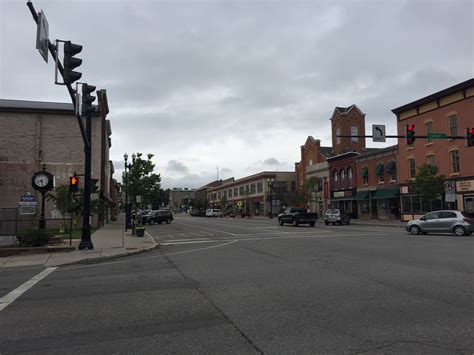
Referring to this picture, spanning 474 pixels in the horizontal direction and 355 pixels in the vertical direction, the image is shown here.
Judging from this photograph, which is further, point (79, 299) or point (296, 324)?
point (79, 299)

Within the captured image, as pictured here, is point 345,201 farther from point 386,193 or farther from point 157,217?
point 157,217

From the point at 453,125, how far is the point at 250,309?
122 ft

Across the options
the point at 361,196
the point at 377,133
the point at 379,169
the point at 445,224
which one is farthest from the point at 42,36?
the point at 361,196

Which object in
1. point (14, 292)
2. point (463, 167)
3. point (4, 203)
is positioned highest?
point (463, 167)

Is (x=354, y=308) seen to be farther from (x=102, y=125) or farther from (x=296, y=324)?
(x=102, y=125)

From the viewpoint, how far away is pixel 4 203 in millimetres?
36750

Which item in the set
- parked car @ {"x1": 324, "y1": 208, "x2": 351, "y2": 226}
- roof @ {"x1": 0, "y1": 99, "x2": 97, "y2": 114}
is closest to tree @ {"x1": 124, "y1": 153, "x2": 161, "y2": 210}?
roof @ {"x1": 0, "y1": 99, "x2": 97, "y2": 114}

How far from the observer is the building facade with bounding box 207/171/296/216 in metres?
84.9

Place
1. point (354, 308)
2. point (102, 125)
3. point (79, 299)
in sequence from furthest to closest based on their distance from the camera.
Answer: point (102, 125) → point (79, 299) → point (354, 308)

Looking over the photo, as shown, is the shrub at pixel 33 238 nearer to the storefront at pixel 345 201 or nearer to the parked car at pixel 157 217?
the parked car at pixel 157 217

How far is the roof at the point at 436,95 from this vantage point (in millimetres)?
36122

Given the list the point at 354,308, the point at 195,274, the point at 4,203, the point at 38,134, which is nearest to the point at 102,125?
the point at 38,134

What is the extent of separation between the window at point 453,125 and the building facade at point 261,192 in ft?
134

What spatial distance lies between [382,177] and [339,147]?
→ 14.9 m
